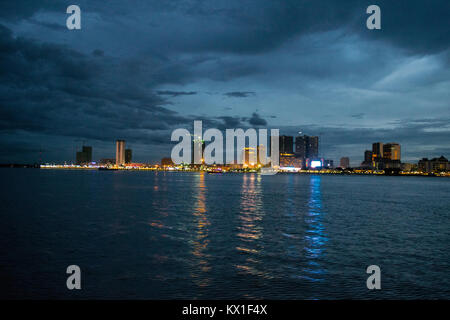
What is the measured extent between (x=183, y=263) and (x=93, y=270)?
527 centimetres

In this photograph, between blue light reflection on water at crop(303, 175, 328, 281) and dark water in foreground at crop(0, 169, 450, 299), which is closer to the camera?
dark water in foreground at crop(0, 169, 450, 299)

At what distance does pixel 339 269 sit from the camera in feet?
66.9

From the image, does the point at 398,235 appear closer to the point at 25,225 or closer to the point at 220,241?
the point at 220,241

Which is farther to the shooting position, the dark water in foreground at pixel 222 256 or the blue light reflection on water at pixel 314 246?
the blue light reflection on water at pixel 314 246

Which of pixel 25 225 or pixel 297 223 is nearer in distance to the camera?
pixel 25 225

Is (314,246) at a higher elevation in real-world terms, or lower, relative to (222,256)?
lower

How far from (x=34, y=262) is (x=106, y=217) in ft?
64.6

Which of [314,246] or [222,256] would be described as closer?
[222,256]

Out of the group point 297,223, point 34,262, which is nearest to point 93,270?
point 34,262
